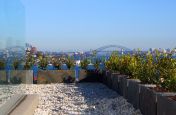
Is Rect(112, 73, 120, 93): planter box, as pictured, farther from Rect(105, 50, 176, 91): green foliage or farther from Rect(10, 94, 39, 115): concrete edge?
Rect(10, 94, 39, 115): concrete edge

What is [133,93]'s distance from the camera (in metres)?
7.75

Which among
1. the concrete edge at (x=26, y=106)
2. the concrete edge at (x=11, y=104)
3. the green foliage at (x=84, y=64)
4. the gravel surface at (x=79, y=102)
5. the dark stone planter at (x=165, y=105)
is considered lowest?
the gravel surface at (x=79, y=102)

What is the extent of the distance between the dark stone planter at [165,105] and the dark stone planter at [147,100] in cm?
20

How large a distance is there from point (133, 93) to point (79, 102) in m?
1.54

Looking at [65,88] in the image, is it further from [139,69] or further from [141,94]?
[141,94]

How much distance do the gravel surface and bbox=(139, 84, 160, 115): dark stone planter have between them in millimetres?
226

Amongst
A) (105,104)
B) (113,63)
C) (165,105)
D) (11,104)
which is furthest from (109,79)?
(165,105)

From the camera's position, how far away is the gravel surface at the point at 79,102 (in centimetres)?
740

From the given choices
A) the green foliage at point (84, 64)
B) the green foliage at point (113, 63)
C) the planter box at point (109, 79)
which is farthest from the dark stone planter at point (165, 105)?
the green foliage at point (84, 64)

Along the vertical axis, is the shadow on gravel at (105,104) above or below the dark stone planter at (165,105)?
below

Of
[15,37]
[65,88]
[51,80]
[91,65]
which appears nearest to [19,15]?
[15,37]

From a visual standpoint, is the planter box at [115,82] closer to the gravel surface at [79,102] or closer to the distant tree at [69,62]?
the gravel surface at [79,102]

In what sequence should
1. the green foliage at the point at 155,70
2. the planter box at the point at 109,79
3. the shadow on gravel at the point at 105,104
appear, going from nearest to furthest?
the green foliage at the point at 155,70
the shadow on gravel at the point at 105,104
the planter box at the point at 109,79

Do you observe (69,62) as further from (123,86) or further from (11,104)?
(11,104)
